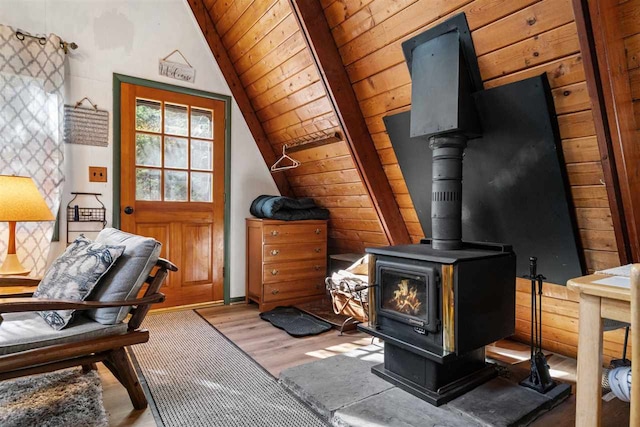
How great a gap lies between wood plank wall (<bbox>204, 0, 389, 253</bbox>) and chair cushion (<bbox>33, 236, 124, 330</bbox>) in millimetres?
1806

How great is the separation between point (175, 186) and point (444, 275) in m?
2.66

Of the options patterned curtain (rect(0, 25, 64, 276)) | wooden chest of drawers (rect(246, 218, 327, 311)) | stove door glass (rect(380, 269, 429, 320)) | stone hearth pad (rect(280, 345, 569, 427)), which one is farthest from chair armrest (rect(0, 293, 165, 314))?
wooden chest of drawers (rect(246, 218, 327, 311))

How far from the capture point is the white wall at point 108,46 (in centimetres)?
286

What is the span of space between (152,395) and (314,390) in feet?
2.79

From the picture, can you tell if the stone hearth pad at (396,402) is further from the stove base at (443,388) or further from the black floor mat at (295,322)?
the black floor mat at (295,322)

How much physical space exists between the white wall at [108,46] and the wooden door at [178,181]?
14 cm

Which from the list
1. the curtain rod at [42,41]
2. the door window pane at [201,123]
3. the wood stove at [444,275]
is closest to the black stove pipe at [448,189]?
the wood stove at [444,275]

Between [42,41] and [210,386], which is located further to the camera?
[42,41]

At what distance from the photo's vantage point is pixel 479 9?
1773mm

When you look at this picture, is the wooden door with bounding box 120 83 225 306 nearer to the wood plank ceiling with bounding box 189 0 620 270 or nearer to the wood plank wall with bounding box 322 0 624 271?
the wood plank ceiling with bounding box 189 0 620 270

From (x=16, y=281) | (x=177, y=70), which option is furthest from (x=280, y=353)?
(x=177, y=70)

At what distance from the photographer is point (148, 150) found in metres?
3.30

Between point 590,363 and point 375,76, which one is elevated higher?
point 375,76

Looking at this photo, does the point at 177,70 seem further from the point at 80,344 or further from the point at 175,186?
the point at 80,344
